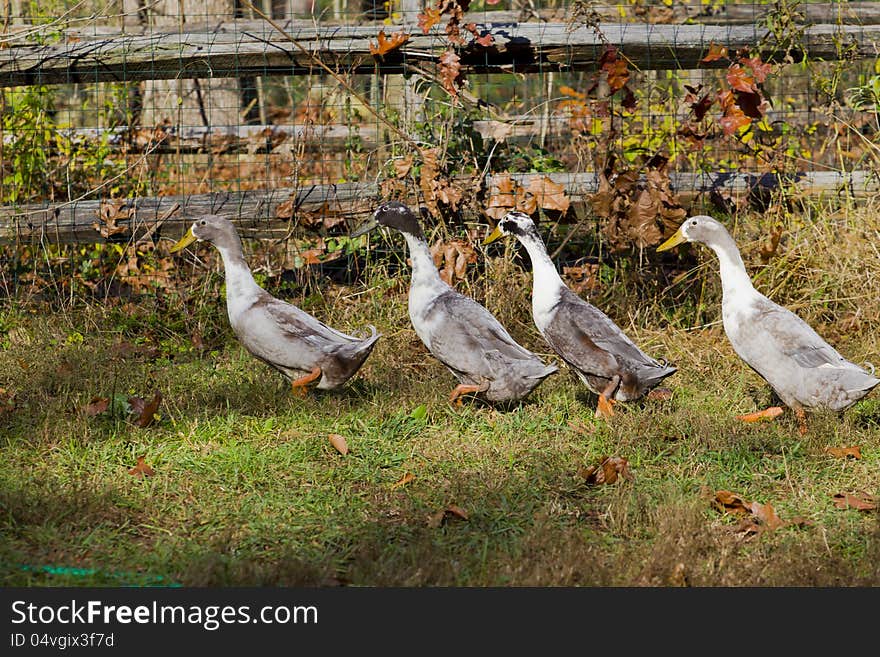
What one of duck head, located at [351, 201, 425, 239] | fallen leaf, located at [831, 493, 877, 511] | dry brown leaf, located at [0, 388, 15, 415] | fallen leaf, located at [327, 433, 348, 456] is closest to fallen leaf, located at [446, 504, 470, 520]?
fallen leaf, located at [327, 433, 348, 456]

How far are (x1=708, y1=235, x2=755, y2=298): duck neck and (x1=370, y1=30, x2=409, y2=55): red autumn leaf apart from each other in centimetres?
235

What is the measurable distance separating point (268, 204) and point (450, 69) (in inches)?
57.4

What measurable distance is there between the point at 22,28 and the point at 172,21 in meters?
3.38

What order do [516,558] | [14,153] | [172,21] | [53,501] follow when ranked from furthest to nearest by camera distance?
[172,21] < [14,153] < [53,501] < [516,558]

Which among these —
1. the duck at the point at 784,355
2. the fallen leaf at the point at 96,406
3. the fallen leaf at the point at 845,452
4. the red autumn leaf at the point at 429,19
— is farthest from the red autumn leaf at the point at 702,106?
the fallen leaf at the point at 96,406

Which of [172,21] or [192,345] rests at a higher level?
[172,21]

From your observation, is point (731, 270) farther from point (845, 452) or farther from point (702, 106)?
point (702, 106)

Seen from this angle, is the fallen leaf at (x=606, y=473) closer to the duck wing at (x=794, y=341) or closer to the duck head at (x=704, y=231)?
the duck wing at (x=794, y=341)

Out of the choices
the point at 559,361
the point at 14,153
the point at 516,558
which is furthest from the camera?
the point at 14,153

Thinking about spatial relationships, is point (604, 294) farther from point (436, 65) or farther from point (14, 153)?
point (14, 153)

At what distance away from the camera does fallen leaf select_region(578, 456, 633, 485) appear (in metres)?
4.34

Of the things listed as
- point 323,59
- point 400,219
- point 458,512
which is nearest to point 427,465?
point 458,512

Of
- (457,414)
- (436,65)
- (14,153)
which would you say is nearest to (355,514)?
(457,414)

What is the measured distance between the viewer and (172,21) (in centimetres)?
1021
